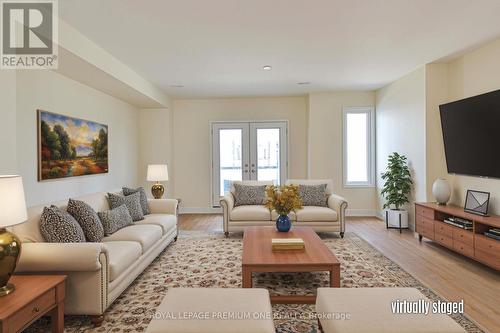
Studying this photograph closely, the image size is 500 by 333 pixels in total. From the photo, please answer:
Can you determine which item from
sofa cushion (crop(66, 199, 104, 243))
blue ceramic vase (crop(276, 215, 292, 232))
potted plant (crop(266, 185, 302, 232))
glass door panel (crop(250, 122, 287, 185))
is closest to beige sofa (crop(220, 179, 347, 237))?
blue ceramic vase (crop(276, 215, 292, 232))

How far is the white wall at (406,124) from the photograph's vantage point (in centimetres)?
473

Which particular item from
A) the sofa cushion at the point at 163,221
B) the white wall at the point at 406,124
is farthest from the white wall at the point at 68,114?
the white wall at the point at 406,124

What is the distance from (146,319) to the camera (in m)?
2.40

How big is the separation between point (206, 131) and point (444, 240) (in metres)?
5.14

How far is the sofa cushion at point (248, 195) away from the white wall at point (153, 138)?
7.44 ft

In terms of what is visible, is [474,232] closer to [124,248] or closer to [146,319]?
[146,319]

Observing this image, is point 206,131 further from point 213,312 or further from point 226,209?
point 213,312

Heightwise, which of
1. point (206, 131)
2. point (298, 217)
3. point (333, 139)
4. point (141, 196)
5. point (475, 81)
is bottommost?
point (298, 217)

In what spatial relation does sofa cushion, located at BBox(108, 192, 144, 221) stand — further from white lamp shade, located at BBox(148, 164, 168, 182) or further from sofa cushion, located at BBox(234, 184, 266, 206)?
sofa cushion, located at BBox(234, 184, 266, 206)

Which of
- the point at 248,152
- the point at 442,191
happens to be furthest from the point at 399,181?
the point at 248,152

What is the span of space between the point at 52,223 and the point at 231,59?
300 centimetres

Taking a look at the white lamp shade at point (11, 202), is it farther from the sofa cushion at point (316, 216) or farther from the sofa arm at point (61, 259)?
the sofa cushion at point (316, 216)

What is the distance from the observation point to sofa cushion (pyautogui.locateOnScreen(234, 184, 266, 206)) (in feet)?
16.9

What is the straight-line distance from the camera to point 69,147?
4168 mm
